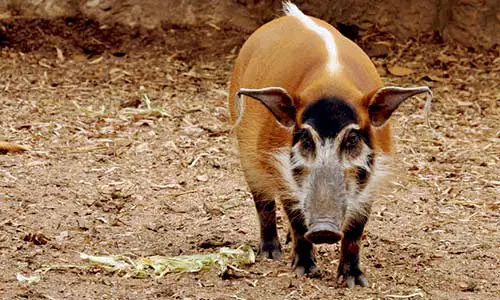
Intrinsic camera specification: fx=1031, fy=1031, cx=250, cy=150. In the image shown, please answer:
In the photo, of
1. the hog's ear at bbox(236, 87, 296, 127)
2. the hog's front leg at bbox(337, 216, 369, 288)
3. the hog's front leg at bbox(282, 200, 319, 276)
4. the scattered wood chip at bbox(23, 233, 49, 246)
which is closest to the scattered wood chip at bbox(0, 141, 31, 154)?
the scattered wood chip at bbox(23, 233, 49, 246)

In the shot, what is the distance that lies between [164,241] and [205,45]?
453 centimetres

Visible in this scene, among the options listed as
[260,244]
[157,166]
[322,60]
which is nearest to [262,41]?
[322,60]

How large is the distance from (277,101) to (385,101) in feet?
1.70

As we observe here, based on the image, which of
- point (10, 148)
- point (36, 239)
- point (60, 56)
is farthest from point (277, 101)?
point (60, 56)

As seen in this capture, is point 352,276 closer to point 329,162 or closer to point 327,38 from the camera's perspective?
point 329,162

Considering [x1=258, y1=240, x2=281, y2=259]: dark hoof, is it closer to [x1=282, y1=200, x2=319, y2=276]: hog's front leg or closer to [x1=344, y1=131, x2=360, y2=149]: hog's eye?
[x1=282, y1=200, x2=319, y2=276]: hog's front leg

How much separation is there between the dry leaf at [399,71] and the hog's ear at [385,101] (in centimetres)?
484

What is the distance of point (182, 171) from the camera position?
7441 millimetres

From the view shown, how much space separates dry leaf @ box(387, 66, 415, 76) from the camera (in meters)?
9.80

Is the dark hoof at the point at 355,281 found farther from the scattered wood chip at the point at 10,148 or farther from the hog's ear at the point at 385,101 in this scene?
the scattered wood chip at the point at 10,148

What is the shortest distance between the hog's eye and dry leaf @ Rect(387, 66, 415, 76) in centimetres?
502

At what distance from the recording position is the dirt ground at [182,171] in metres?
5.30

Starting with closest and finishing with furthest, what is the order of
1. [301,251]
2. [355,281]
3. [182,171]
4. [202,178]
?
1. [355,281]
2. [301,251]
3. [202,178]
4. [182,171]

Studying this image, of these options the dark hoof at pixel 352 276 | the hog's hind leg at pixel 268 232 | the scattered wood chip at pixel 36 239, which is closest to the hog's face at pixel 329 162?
the dark hoof at pixel 352 276
